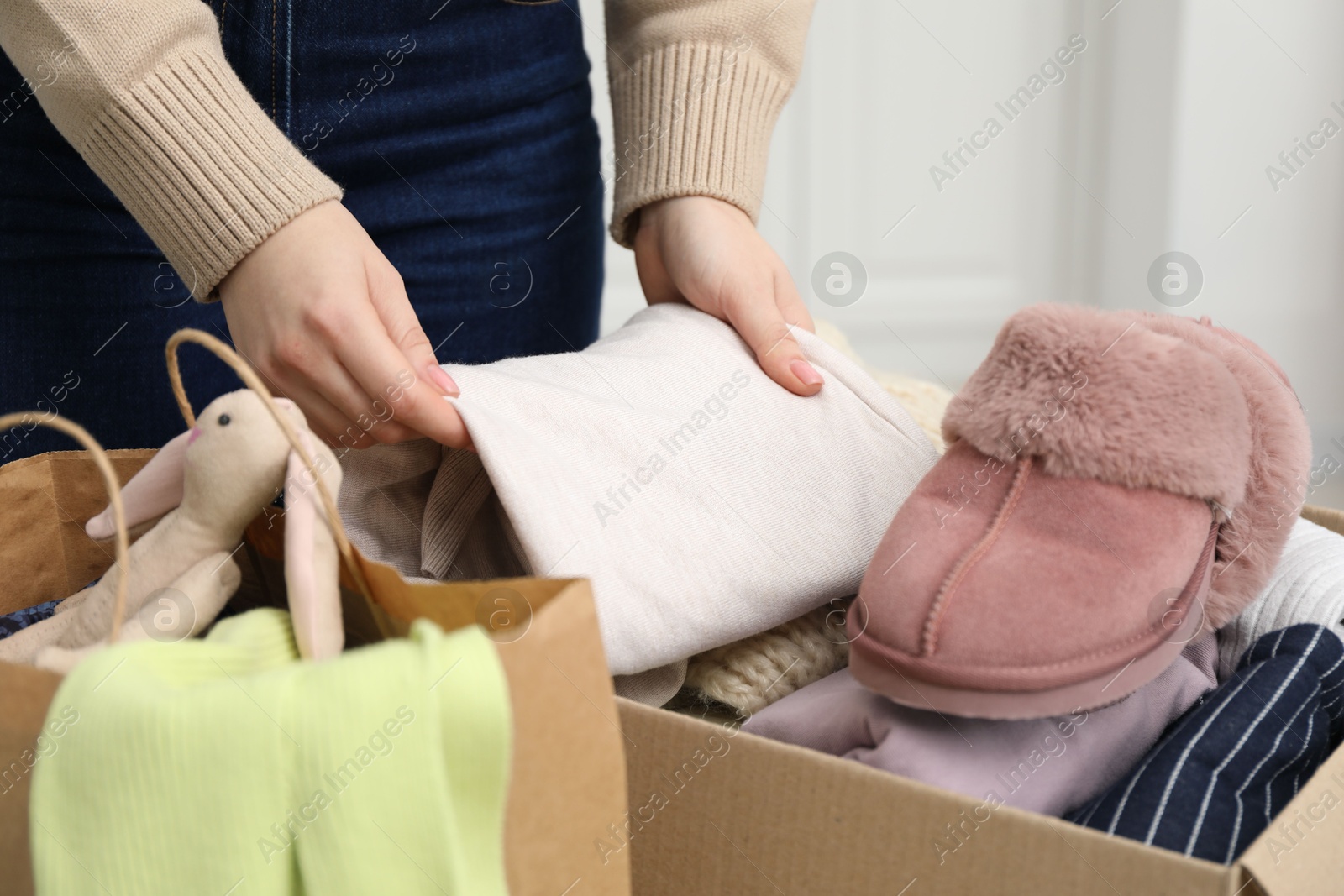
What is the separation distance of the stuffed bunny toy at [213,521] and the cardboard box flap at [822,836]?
14cm

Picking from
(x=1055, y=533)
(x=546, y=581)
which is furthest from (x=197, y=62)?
(x=1055, y=533)

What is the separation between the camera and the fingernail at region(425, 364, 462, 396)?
17.4 inches

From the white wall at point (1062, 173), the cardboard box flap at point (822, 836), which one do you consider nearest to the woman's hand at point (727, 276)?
the cardboard box flap at point (822, 836)

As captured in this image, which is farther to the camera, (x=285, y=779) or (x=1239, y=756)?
(x=1239, y=756)

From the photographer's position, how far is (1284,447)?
44 cm

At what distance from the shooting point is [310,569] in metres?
0.34

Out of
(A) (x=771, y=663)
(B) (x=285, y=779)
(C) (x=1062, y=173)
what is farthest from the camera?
(C) (x=1062, y=173)

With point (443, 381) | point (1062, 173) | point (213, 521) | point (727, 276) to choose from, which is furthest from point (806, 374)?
point (1062, 173)

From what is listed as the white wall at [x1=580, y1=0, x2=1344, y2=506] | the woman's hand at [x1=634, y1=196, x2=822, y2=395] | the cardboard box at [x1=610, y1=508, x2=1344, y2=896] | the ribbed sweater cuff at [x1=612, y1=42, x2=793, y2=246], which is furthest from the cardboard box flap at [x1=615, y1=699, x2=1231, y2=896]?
the white wall at [x1=580, y1=0, x2=1344, y2=506]

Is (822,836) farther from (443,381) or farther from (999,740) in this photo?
(443,381)

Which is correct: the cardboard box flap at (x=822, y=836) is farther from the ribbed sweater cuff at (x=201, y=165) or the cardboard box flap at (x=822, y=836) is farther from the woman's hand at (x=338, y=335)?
the ribbed sweater cuff at (x=201, y=165)

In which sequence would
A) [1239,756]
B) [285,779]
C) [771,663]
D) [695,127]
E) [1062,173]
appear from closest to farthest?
[285,779], [1239,756], [771,663], [695,127], [1062,173]

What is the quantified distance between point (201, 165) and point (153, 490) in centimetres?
19

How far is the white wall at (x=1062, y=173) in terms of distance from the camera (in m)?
1.41
